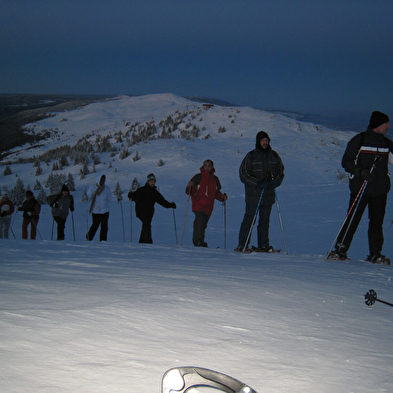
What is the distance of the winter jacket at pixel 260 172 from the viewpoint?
256 inches

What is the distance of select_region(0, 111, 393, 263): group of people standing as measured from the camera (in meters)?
5.60

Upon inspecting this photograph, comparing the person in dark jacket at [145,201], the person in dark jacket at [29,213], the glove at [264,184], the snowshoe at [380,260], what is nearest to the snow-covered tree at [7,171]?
the person in dark jacket at [29,213]

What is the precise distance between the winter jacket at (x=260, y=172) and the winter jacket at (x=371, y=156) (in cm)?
123

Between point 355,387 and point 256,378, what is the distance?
455 millimetres

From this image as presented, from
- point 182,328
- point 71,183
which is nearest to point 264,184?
point 182,328

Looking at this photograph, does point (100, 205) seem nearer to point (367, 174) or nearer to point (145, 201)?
point (145, 201)

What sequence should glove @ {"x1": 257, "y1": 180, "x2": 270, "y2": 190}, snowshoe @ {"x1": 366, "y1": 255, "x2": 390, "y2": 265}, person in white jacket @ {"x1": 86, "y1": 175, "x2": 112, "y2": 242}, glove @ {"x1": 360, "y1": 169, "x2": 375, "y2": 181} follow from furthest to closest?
1. person in white jacket @ {"x1": 86, "y1": 175, "x2": 112, "y2": 242}
2. glove @ {"x1": 257, "y1": 180, "x2": 270, "y2": 190}
3. snowshoe @ {"x1": 366, "y1": 255, "x2": 390, "y2": 265}
4. glove @ {"x1": 360, "y1": 169, "x2": 375, "y2": 181}

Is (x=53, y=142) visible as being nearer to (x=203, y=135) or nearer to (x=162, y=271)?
(x=203, y=135)

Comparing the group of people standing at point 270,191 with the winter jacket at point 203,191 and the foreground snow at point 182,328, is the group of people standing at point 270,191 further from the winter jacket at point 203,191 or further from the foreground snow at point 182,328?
the foreground snow at point 182,328

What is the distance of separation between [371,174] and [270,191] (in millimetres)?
1648

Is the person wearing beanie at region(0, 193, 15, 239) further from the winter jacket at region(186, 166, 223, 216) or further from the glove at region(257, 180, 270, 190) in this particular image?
the glove at region(257, 180, 270, 190)

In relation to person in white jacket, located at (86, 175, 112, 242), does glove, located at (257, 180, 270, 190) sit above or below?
above

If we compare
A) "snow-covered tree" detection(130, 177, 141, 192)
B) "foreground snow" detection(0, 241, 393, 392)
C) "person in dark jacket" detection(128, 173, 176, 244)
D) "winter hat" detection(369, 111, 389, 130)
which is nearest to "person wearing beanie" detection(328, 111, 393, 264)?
"winter hat" detection(369, 111, 389, 130)

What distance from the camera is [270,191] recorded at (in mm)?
6613
